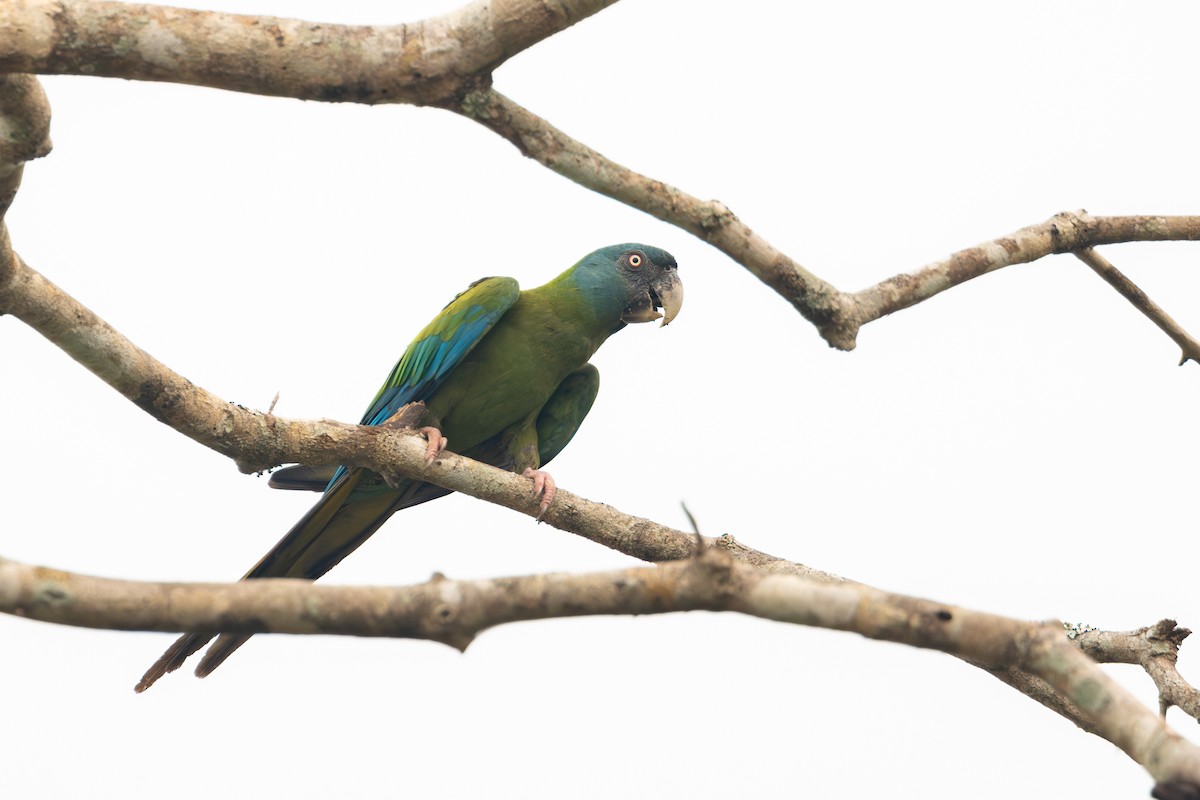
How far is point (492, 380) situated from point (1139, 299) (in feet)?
10.9

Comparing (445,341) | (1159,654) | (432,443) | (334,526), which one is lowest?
(1159,654)

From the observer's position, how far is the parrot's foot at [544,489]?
17.0 feet

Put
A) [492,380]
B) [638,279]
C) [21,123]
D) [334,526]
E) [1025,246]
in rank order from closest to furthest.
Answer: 1. [21,123]
2. [1025,246]
3. [334,526]
4. [492,380]
5. [638,279]

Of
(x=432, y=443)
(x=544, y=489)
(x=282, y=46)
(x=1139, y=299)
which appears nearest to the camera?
(x=282, y=46)

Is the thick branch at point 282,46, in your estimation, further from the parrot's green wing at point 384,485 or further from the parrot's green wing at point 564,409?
the parrot's green wing at point 564,409

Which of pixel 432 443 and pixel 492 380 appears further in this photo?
pixel 492 380

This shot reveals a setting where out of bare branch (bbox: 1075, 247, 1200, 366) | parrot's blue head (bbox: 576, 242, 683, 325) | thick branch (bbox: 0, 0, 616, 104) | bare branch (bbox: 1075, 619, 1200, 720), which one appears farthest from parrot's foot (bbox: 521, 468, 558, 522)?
bare branch (bbox: 1075, 247, 1200, 366)

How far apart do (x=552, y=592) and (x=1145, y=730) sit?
1295 millimetres

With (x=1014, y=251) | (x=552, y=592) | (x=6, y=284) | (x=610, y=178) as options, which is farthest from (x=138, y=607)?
(x=1014, y=251)

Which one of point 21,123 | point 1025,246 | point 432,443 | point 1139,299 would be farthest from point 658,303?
point 21,123

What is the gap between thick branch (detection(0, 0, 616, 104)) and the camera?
3311mm

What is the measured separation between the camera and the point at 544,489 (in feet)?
17.3

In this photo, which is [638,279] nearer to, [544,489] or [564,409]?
[564,409]

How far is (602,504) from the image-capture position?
520 centimetres
